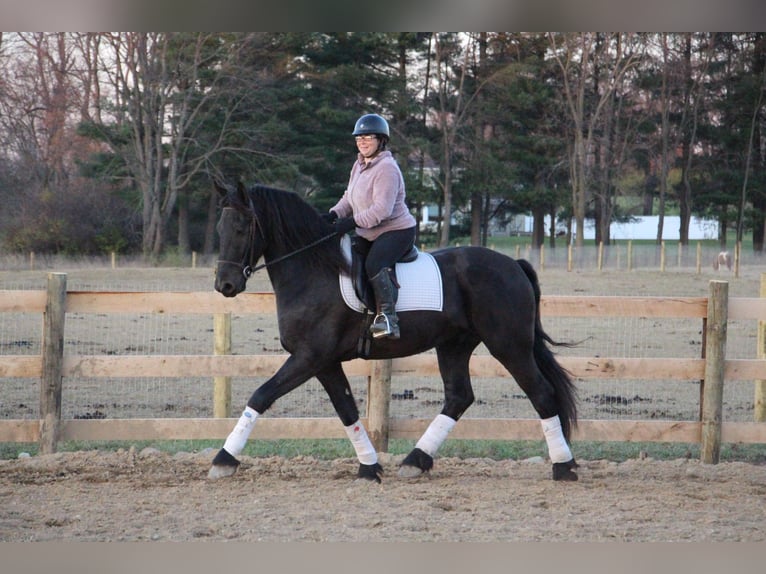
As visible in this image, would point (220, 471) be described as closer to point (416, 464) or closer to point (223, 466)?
point (223, 466)

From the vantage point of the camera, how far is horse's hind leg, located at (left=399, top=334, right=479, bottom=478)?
6.57 m

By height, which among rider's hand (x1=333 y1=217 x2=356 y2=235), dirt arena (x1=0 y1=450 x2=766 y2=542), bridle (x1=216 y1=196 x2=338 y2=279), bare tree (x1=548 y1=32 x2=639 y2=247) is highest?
bare tree (x1=548 y1=32 x2=639 y2=247)

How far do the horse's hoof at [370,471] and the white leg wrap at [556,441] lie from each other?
124cm

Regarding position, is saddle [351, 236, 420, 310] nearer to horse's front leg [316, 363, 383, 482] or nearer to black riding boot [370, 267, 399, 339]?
black riding boot [370, 267, 399, 339]

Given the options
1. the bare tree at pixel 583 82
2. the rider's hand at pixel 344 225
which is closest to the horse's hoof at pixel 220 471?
the rider's hand at pixel 344 225

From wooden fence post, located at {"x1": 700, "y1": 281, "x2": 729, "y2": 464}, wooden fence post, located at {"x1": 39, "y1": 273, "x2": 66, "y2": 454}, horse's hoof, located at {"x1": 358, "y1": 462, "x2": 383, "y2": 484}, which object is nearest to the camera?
horse's hoof, located at {"x1": 358, "y1": 462, "x2": 383, "y2": 484}

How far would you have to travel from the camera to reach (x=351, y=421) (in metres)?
6.52

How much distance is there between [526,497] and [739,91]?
97.6 ft

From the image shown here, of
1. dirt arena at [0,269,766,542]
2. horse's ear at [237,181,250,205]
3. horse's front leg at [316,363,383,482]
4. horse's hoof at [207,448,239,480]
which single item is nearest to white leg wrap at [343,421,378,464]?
horse's front leg at [316,363,383,482]

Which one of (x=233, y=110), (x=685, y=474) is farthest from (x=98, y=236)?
(x=685, y=474)

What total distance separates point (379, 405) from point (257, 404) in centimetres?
136

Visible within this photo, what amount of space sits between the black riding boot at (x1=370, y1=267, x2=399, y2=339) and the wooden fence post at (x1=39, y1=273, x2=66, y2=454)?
2.51 meters

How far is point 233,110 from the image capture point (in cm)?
2914
